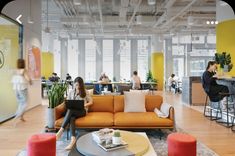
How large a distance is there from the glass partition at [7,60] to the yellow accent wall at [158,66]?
1081cm

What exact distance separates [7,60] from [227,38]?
648 centimetres

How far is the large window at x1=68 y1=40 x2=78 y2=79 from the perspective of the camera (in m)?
17.7

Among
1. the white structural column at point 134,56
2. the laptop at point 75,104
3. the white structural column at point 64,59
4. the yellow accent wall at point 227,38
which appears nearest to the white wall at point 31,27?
the laptop at point 75,104

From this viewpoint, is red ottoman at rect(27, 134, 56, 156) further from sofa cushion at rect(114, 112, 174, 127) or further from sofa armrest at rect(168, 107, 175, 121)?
sofa armrest at rect(168, 107, 175, 121)

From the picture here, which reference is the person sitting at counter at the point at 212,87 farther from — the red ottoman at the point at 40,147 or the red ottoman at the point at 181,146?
the red ottoman at the point at 40,147

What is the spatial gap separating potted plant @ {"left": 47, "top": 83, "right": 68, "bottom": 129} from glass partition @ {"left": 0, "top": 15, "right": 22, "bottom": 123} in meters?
1.87

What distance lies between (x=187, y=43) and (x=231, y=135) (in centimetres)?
1335

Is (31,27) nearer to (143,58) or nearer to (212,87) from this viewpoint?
(212,87)

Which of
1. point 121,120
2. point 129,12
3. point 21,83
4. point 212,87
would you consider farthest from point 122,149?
point 129,12

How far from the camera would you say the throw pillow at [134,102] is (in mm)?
5078

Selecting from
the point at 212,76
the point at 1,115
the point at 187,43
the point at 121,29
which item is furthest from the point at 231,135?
the point at 187,43

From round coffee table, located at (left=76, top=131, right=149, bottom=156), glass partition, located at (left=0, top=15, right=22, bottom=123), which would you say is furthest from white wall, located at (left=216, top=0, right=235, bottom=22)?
glass partition, located at (left=0, top=15, right=22, bottom=123)

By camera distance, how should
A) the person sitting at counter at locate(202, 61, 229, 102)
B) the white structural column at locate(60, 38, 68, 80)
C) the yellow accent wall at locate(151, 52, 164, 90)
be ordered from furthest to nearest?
1. the white structural column at locate(60, 38, 68, 80)
2. the yellow accent wall at locate(151, 52, 164, 90)
3. the person sitting at counter at locate(202, 61, 229, 102)

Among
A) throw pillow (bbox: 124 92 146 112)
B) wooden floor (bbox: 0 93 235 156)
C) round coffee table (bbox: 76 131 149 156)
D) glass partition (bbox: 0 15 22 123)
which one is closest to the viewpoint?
round coffee table (bbox: 76 131 149 156)
